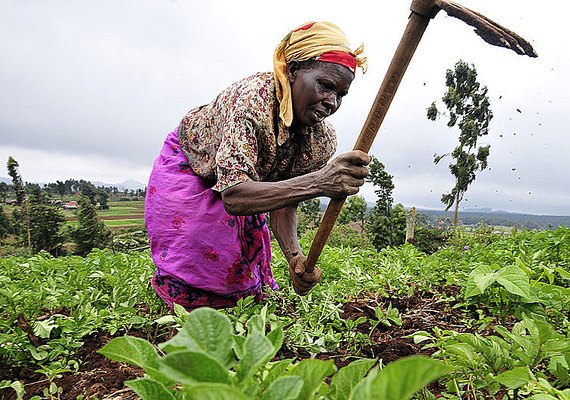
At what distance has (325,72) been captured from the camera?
6.28 ft

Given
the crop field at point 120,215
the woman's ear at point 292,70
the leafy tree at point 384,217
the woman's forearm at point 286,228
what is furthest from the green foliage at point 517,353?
the crop field at point 120,215

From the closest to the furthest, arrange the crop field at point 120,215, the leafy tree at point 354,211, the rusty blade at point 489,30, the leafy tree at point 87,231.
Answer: the rusty blade at point 489,30
the leafy tree at point 354,211
the leafy tree at point 87,231
the crop field at point 120,215

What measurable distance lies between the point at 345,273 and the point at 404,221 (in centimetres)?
1842

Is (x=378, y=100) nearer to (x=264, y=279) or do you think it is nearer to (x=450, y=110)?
(x=264, y=279)

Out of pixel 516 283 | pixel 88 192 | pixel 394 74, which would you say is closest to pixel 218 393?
pixel 516 283

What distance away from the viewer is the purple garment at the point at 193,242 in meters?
2.30

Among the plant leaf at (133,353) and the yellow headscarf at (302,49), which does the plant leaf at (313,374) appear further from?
the yellow headscarf at (302,49)

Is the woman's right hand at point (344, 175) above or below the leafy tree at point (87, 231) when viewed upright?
above

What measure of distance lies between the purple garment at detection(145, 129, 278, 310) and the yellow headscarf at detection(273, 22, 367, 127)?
66 cm

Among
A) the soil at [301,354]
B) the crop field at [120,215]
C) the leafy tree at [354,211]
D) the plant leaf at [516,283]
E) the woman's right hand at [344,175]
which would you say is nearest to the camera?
the plant leaf at [516,283]

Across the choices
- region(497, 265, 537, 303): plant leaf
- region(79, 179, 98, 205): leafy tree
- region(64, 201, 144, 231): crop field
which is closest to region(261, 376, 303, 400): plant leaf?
region(497, 265, 537, 303): plant leaf

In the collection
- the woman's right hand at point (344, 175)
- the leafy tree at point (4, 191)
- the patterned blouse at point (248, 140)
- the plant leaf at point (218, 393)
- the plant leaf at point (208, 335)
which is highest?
the leafy tree at point (4, 191)

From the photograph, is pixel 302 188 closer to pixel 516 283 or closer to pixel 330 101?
pixel 330 101

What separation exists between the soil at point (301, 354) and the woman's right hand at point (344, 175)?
61cm
